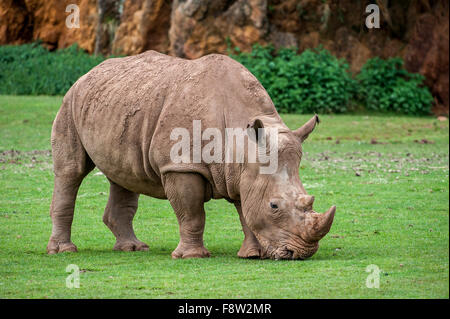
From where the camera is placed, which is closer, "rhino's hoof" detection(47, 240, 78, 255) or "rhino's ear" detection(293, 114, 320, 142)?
"rhino's ear" detection(293, 114, 320, 142)

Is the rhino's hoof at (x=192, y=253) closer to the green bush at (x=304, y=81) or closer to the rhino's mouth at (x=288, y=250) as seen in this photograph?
the rhino's mouth at (x=288, y=250)

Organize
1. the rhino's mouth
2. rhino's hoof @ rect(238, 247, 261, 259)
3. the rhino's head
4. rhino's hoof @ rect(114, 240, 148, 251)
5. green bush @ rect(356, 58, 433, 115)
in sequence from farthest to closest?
green bush @ rect(356, 58, 433, 115) → rhino's hoof @ rect(114, 240, 148, 251) → rhino's hoof @ rect(238, 247, 261, 259) → the rhino's mouth → the rhino's head

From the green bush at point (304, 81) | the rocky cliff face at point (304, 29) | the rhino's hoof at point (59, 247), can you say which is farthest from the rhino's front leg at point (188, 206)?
the rocky cliff face at point (304, 29)


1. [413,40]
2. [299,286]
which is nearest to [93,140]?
[299,286]

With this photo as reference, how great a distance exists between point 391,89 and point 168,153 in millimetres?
20084

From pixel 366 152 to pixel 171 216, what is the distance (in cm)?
859

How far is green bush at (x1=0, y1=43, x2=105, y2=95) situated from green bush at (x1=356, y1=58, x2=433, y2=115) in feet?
31.3

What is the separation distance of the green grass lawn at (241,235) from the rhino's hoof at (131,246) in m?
0.15

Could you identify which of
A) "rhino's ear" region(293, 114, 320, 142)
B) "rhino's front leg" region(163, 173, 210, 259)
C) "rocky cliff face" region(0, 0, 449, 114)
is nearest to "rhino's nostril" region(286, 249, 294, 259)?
"rhino's front leg" region(163, 173, 210, 259)

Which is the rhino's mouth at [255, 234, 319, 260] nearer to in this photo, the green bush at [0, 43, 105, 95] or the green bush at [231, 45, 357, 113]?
the green bush at [231, 45, 357, 113]

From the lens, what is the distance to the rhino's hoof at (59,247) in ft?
35.4

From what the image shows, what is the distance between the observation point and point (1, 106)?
83.3 ft

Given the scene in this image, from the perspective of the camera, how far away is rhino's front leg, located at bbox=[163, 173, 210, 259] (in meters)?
9.59

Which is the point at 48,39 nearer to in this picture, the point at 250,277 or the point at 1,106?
the point at 1,106
